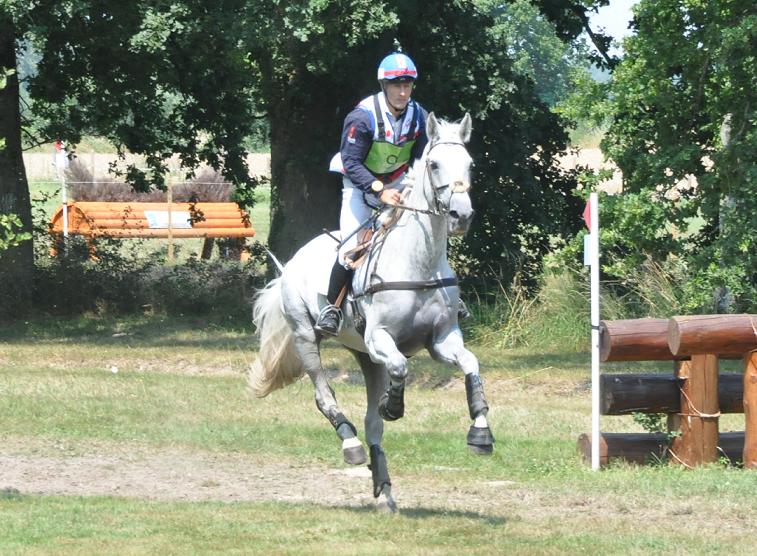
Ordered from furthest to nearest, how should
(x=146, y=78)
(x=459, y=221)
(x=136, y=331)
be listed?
(x=146, y=78) → (x=136, y=331) → (x=459, y=221)

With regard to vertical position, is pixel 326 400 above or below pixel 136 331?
above

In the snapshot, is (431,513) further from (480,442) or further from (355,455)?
(480,442)

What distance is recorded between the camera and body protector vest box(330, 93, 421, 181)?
9312 millimetres

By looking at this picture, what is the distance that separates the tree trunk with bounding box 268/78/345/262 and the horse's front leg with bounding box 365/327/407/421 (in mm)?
15460

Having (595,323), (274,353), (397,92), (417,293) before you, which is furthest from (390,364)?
(595,323)

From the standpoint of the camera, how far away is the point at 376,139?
938 cm

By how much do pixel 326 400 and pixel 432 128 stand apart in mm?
2401

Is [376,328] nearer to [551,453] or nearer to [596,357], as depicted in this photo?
[596,357]

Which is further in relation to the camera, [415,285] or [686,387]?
[686,387]

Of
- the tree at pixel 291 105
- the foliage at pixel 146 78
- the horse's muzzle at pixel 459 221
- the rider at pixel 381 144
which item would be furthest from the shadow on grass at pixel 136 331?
the horse's muzzle at pixel 459 221

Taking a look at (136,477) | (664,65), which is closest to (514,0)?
(664,65)

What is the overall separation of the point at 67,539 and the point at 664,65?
10.6 m

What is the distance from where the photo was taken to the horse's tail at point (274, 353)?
36.0 ft

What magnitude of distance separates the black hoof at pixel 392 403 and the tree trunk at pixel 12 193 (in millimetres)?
15784
